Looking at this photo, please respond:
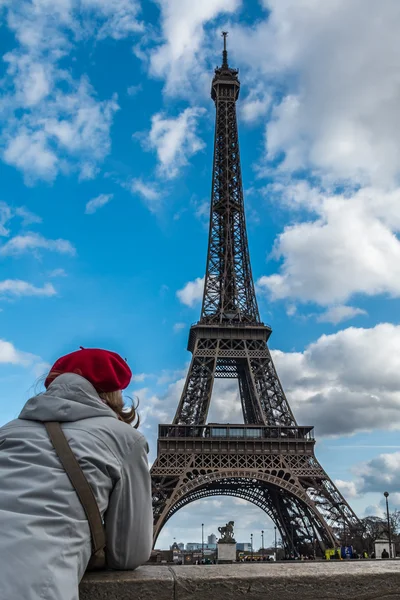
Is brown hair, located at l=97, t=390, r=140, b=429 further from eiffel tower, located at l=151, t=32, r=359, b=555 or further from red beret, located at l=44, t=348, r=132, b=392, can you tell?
eiffel tower, located at l=151, t=32, r=359, b=555

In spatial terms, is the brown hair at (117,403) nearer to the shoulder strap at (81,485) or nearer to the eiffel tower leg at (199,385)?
the shoulder strap at (81,485)

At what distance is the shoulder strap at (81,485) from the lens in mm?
2723

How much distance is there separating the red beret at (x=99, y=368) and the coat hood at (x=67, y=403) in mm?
152

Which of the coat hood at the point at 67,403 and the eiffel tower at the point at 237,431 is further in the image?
the eiffel tower at the point at 237,431

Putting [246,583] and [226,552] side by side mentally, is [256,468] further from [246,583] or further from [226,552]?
[246,583]

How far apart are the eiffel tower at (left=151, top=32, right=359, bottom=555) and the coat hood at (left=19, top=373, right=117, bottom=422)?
4107 cm

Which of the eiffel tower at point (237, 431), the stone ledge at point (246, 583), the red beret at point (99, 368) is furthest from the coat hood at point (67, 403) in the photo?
the eiffel tower at point (237, 431)

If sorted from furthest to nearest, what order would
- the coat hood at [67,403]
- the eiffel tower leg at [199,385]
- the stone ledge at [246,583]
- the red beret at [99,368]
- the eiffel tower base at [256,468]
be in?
the eiffel tower leg at [199,385], the eiffel tower base at [256,468], the red beret at [99,368], the stone ledge at [246,583], the coat hood at [67,403]

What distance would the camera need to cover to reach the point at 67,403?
304 cm

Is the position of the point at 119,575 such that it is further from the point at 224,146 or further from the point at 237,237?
the point at 224,146

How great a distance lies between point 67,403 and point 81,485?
467mm

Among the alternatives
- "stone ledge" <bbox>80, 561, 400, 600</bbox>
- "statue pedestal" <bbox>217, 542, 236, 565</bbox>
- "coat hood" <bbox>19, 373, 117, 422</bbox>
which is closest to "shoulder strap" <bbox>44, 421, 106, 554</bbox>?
"coat hood" <bbox>19, 373, 117, 422</bbox>

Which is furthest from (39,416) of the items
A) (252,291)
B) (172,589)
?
(252,291)

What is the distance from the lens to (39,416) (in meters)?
2.98
